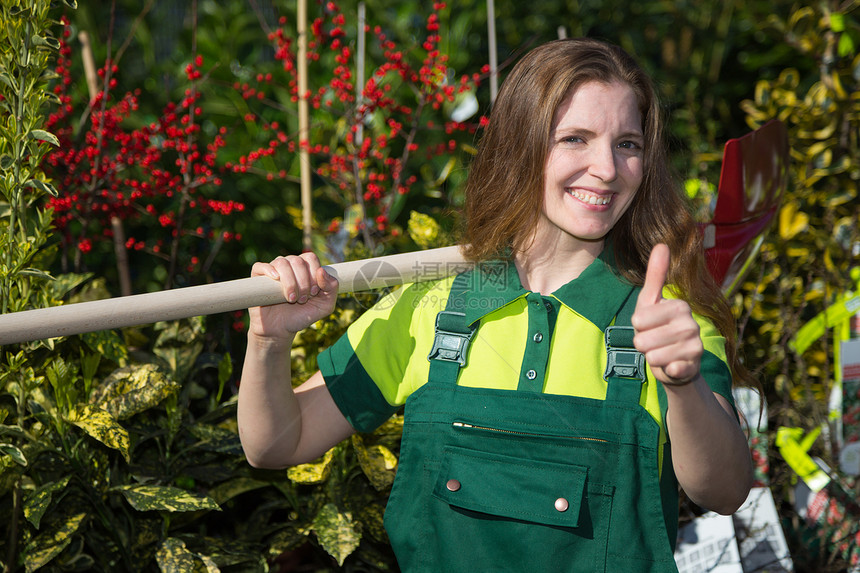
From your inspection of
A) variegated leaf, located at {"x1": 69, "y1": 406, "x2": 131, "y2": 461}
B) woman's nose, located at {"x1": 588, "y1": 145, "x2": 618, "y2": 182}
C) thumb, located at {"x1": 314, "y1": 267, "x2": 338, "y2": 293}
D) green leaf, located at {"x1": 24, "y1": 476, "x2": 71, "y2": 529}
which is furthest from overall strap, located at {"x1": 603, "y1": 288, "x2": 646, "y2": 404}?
green leaf, located at {"x1": 24, "y1": 476, "x2": 71, "y2": 529}

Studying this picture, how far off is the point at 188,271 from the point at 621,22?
257 cm

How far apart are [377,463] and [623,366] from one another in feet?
2.70

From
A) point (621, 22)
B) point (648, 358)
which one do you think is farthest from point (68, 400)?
point (621, 22)

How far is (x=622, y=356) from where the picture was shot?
1.32m

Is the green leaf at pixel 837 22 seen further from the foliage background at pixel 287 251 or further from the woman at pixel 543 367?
the woman at pixel 543 367

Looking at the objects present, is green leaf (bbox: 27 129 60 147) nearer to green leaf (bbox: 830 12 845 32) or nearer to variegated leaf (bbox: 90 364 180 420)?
variegated leaf (bbox: 90 364 180 420)

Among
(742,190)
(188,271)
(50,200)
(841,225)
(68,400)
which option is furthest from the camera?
(841,225)

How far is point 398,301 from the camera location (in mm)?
1522

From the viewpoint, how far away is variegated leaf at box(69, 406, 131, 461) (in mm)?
1711

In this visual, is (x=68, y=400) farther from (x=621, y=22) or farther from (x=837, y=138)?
(x=621, y=22)

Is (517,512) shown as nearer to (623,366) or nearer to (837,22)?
(623,366)

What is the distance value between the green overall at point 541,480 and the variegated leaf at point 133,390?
0.75 metres

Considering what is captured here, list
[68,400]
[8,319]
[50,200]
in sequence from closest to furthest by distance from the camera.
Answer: [8,319] → [68,400] → [50,200]

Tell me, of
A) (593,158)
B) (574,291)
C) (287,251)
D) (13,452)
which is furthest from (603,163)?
(287,251)
